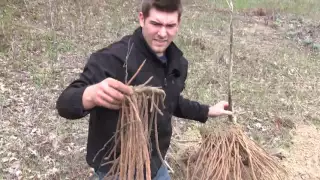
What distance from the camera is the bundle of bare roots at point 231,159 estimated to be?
2406 mm

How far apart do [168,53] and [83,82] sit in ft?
1.71

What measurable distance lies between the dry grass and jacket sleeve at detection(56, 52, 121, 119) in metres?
1.49

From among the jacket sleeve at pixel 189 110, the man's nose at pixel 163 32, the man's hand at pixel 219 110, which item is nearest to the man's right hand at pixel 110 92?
the man's nose at pixel 163 32

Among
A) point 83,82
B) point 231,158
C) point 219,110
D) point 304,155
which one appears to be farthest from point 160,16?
point 304,155

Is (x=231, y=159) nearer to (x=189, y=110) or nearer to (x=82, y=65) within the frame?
(x=189, y=110)

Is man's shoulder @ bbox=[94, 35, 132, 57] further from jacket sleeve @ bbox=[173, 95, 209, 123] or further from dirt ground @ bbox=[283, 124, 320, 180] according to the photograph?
dirt ground @ bbox=[283, 124, 320, 180]

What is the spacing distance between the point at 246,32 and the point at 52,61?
4145 mm

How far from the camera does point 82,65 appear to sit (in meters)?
5.24

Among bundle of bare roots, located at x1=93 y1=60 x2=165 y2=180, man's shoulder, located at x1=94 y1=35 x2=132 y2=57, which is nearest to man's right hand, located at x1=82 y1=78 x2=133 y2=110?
bundle of bare roots, located at x1=93 y1=60 x2=165 y2=180

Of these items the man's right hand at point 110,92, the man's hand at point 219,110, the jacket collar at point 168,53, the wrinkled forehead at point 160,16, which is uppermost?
the wrinkled forehead at point 160,16

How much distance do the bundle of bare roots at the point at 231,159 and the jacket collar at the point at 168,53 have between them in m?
0.47

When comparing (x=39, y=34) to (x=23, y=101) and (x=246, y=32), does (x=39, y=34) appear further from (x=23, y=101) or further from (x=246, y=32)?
(x=246, y=32)

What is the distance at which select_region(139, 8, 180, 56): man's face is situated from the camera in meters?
2.01

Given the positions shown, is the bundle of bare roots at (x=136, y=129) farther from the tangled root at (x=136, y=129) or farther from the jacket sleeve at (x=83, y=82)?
the jacket sleeve at (x=83, y=82)
